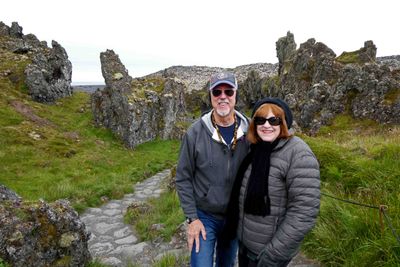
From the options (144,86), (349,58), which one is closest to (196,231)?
(144,86)

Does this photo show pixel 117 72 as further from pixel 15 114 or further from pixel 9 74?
pixel 9 74

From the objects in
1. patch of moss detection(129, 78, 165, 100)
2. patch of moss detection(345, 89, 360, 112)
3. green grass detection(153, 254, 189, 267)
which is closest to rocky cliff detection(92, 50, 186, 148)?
patch of moss detection(129, 78, 165, 100)

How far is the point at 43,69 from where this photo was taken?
34.2 m

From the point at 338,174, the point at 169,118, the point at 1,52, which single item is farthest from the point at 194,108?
the point at 338,174

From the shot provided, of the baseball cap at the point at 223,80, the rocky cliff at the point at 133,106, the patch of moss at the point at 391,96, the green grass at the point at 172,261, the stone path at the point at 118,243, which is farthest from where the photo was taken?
the rocky cliff at the point at 133,106

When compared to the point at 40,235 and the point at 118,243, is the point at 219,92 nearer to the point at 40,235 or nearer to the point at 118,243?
the point at 40,235

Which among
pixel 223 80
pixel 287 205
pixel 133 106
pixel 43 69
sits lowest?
pixel 133 106

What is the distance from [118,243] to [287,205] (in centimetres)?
702

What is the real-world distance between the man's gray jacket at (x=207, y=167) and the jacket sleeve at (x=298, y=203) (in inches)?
44.5

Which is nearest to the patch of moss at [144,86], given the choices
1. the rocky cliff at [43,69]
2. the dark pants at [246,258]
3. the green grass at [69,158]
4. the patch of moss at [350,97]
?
the green grass at [69,158]

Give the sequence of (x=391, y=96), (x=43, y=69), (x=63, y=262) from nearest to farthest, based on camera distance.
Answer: (x=63, y=262), (x=391, y=96), (x=43, y=69)

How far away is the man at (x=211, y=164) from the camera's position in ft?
16.0

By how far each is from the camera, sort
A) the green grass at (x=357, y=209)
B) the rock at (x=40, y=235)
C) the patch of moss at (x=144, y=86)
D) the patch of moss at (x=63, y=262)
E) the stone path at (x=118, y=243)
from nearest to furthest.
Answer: the green grass at (x=357, y=209) < the rock at (x=40, y=235) < the patch of moss at (x=63, y=262) < the stone path at (x=118, y=243) < the patch of moss at (x=144, y=86)

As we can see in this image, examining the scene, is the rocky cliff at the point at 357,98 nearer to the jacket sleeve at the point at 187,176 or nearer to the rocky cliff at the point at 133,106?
the rocky cliff at the point at 133,106
